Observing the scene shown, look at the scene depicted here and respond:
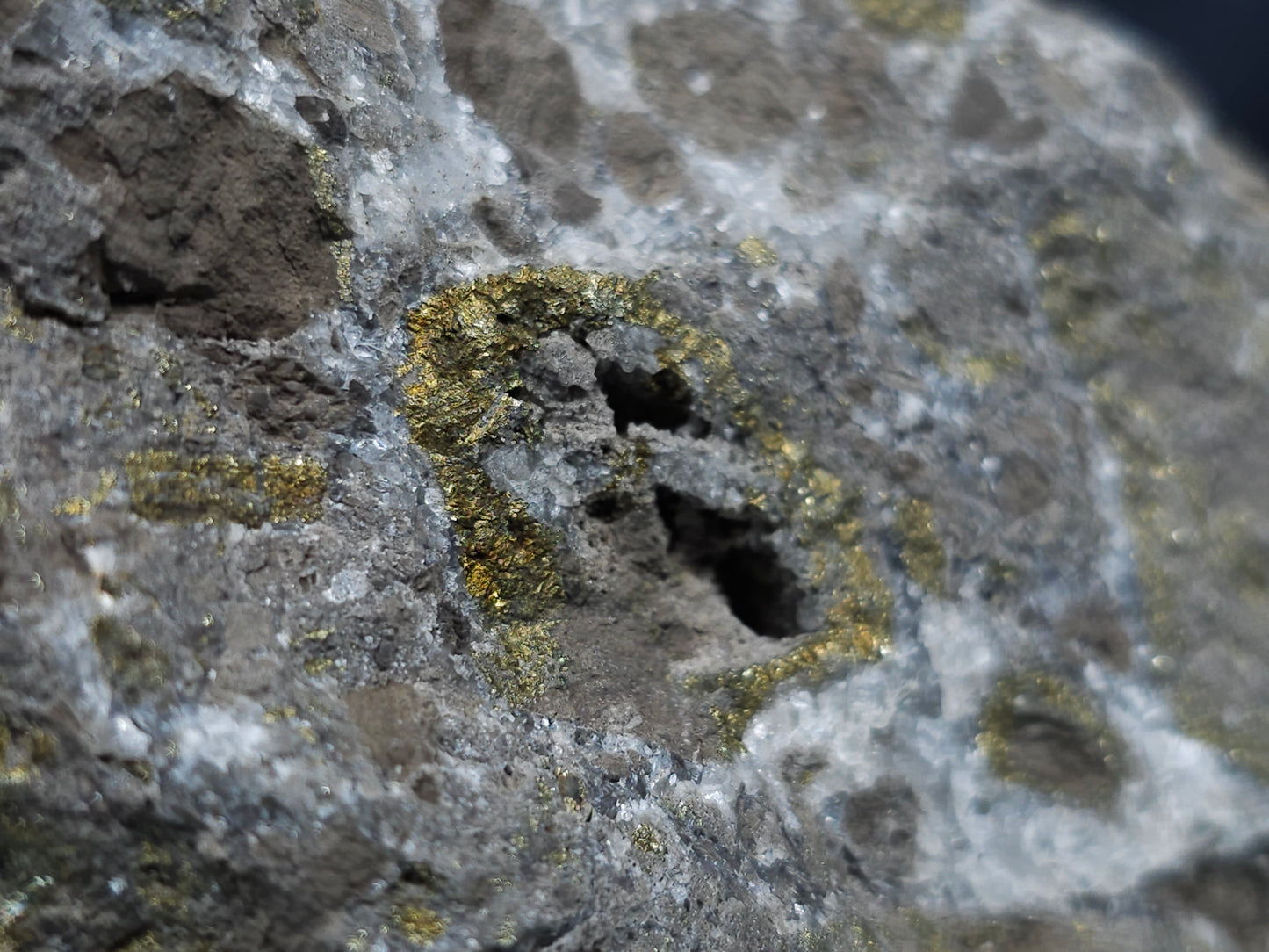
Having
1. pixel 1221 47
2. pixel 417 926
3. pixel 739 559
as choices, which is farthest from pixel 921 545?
pixel 1221 47

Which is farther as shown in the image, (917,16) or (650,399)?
(917,16)

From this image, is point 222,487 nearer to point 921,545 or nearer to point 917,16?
point 921,545

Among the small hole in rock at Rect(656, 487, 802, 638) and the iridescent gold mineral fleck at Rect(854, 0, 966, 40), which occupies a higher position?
the iridescent gold mineral fleck at Rect(854, 0, 966, 40)

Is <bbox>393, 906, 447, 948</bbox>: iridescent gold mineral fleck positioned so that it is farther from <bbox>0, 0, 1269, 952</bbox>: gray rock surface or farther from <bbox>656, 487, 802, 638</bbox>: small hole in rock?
<bbox>656, 487, 802, 638</bbox>: small hole in rock

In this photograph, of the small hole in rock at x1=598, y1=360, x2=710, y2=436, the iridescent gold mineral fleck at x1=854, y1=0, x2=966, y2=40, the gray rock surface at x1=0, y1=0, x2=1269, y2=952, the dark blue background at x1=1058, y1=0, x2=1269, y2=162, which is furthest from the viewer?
the dark blue background at x1=1058, y1=0, x2=1269, y2=162

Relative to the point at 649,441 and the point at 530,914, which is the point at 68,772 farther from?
the point at 649,441

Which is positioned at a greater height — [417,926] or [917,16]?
[917,16]

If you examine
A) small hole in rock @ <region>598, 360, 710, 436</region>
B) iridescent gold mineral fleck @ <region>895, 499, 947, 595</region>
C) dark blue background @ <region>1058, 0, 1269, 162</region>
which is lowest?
iridescent gold mineral fleck @ <region>895, 499, 947, 595</region>

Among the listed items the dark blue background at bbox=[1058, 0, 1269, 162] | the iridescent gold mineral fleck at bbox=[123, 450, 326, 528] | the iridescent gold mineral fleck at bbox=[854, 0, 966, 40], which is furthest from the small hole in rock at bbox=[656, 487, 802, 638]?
the dark blue background at bbox=[1058, 0, 1269, 162]
